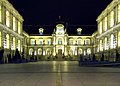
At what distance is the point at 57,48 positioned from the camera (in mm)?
121000

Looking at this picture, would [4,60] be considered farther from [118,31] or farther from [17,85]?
[17,85]

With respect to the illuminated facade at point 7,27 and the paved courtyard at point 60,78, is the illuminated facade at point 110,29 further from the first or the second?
the paved courtyard at point 60,78

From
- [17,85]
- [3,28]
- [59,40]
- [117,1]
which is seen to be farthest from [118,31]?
[59,40]

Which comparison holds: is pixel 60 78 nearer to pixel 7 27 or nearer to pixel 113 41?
pixel 7 27

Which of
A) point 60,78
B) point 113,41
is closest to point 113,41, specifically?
point 113,41

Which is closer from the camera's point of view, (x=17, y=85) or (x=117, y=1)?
(x=17, y=85)

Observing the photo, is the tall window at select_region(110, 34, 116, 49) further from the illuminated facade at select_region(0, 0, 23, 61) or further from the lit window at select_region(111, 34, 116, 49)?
the illuminated facade at select_region(0, 0, 23, 61)

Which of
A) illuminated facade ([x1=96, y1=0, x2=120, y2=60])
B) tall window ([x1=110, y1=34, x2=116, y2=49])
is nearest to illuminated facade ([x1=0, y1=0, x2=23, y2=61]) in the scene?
illuminated facade ([x1=96, y1=0, x2=120, y2=60])

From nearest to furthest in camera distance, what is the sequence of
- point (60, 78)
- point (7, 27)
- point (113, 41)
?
1. point (60, 78)
2. point (7, 27)
3. point (113, 41)

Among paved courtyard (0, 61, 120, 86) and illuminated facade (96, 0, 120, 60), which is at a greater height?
illuminated facade (96, 0, 120, 60)

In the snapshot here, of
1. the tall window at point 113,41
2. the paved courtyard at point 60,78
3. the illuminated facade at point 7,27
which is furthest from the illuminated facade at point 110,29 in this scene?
the paved courtyard at point 60,78

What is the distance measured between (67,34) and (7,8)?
5976 cm

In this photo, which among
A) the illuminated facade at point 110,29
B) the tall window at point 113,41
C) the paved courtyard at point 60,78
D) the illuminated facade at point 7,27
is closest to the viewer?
the paved courtyard at point 60,78

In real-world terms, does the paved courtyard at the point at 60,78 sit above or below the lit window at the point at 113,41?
below
